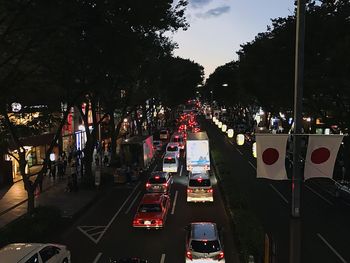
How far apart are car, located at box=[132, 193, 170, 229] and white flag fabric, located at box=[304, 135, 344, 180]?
1348cm

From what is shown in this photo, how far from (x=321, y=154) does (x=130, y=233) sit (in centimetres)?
1461

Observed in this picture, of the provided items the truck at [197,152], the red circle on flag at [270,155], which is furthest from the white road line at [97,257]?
the truck at [197,152]

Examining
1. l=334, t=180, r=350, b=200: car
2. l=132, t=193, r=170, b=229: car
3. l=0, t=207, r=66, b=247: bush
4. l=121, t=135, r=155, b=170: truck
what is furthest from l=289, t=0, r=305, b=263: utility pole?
l=121, t=135, r=155, b=170: truck

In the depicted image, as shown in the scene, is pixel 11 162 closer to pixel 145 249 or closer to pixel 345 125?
pixel 145 249

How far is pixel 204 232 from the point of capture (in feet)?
58.3

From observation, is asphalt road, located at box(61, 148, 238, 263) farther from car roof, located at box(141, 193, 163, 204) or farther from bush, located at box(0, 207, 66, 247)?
car roof, located at box(141, 193, 163, 204)

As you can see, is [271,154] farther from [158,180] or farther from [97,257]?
[158,180]

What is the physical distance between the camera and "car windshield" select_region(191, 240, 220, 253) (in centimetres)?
1692

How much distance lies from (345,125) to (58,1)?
22295 millimetres

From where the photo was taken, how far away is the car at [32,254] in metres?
14.4

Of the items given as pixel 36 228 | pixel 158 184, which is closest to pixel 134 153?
pixel 158 184

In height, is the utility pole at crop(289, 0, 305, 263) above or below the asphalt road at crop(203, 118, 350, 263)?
above

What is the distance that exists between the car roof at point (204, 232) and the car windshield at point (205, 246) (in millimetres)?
195

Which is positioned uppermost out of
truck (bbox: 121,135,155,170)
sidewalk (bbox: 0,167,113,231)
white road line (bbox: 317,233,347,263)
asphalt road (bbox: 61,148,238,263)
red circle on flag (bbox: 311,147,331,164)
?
red circle on flag (bbox: 311,147,331,164)
